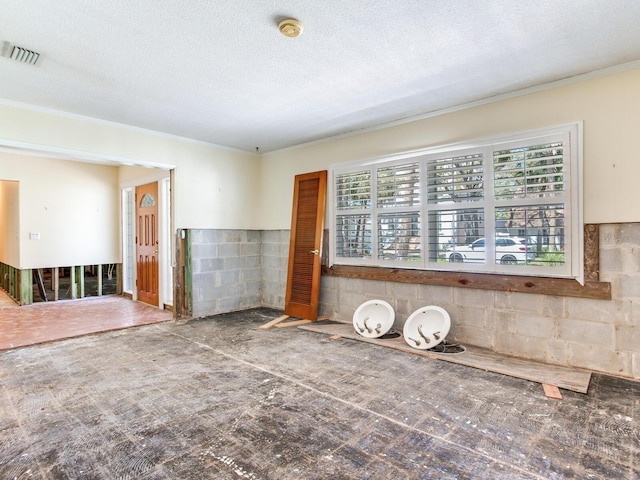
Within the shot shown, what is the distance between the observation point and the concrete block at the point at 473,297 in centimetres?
377

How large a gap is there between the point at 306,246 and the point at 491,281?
8.62 feet

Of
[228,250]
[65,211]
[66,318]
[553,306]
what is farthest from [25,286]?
[553,306]

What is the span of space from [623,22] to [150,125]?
4.82m

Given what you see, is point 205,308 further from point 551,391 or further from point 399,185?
point 551,391

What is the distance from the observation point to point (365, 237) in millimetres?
4805

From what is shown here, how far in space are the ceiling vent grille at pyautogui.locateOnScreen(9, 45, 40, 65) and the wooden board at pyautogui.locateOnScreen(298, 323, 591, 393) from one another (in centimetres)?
403

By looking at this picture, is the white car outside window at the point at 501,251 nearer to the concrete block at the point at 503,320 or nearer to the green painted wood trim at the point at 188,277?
the concrete block at the point at 503,320

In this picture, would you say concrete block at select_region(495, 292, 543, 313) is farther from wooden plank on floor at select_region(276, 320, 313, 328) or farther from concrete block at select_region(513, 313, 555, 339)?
wooden plank on floor at select_region(276, 320, 313, 328)

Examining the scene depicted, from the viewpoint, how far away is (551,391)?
2.80 meters

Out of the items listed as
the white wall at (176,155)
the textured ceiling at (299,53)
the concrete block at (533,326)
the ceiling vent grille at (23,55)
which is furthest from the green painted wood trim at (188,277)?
the concrete block at (533,326)

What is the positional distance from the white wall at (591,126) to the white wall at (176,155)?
8.99 ft

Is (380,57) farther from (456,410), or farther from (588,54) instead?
(456,410)

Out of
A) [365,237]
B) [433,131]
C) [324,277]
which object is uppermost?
[433,131]

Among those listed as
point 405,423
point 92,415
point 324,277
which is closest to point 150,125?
point 324,277
